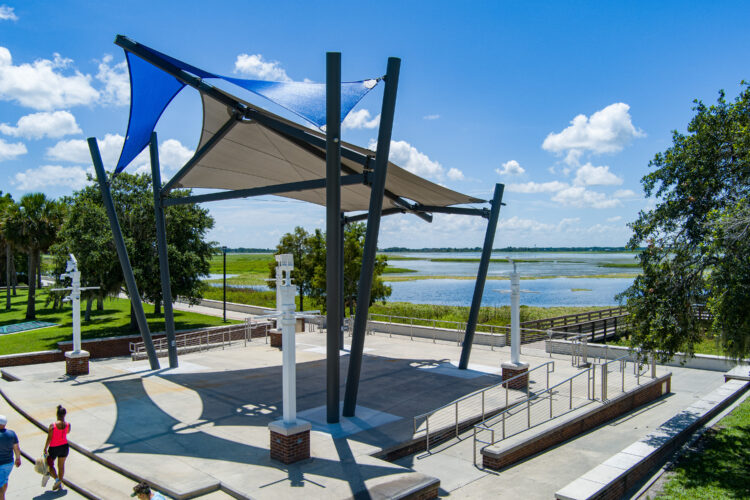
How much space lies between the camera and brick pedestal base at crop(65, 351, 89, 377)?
52.9 feet

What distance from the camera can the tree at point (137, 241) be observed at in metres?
Result: 24.9

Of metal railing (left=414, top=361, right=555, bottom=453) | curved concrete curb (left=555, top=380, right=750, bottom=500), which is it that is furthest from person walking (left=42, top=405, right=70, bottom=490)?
curved concrete curb (left=555, top=380, right=750, bottom=500)

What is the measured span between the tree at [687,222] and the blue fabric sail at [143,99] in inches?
495

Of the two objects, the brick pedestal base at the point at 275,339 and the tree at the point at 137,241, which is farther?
the tree at the point at 137,241

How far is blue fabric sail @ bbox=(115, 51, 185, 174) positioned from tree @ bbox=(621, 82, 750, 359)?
12.6m

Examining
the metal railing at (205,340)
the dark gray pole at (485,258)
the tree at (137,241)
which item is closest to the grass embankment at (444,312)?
the dark gray pole at (485,258)

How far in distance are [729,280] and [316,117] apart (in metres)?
8.11

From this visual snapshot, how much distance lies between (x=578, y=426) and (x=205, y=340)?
748 inches

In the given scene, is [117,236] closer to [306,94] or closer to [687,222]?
[306,94]

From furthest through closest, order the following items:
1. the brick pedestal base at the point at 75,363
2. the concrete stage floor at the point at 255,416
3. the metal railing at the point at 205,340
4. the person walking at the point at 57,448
Result: 1. the metal railing at the point at 205,340
2. the brick pedestal base at the point at 75,363
3. the concrete stage floor at the point at 255,416
4. the person walking at the point at 57,448

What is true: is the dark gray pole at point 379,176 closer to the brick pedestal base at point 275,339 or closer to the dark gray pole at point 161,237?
the dark gray pole at point 161,237

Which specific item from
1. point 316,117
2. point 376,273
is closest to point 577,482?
point 316,117

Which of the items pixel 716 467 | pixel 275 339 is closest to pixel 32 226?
pixel 275 339

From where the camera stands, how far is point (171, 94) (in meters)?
14.7
